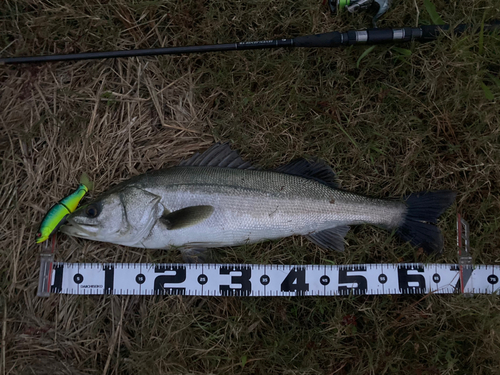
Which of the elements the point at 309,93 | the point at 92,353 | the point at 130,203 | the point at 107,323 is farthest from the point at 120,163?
the point at 309,93

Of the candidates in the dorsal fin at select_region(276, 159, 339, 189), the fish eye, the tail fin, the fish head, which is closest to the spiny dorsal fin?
the dorsal fin at select_region(276, 159, 339, 189)

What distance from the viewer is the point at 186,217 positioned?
2783 mm

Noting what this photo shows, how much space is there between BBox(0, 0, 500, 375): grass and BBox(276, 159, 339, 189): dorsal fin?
0.17 m

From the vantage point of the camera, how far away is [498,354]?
2.85 m

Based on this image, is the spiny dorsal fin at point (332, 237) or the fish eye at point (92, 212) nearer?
the fish eye at point (92, 212)

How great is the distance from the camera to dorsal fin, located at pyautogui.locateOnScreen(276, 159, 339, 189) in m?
3.06

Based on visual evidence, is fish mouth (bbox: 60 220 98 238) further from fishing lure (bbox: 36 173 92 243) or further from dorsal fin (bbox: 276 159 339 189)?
dorsal fin (bbox: 276 159 339 189)

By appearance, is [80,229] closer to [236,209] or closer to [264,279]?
[236,209]

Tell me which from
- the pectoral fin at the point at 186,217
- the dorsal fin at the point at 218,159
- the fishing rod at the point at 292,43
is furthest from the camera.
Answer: the dorsal fin at the point at 218,159

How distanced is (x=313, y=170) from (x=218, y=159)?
85cm

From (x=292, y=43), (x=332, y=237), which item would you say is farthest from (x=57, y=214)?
(x=292, y=43)

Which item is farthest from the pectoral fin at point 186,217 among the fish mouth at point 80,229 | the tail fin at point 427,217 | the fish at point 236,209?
the tail fin at point 427,217

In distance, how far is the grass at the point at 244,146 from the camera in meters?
2.97

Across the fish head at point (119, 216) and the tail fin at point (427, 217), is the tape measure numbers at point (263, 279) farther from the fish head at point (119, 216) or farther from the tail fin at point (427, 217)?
the fish head at point (119, 216)
